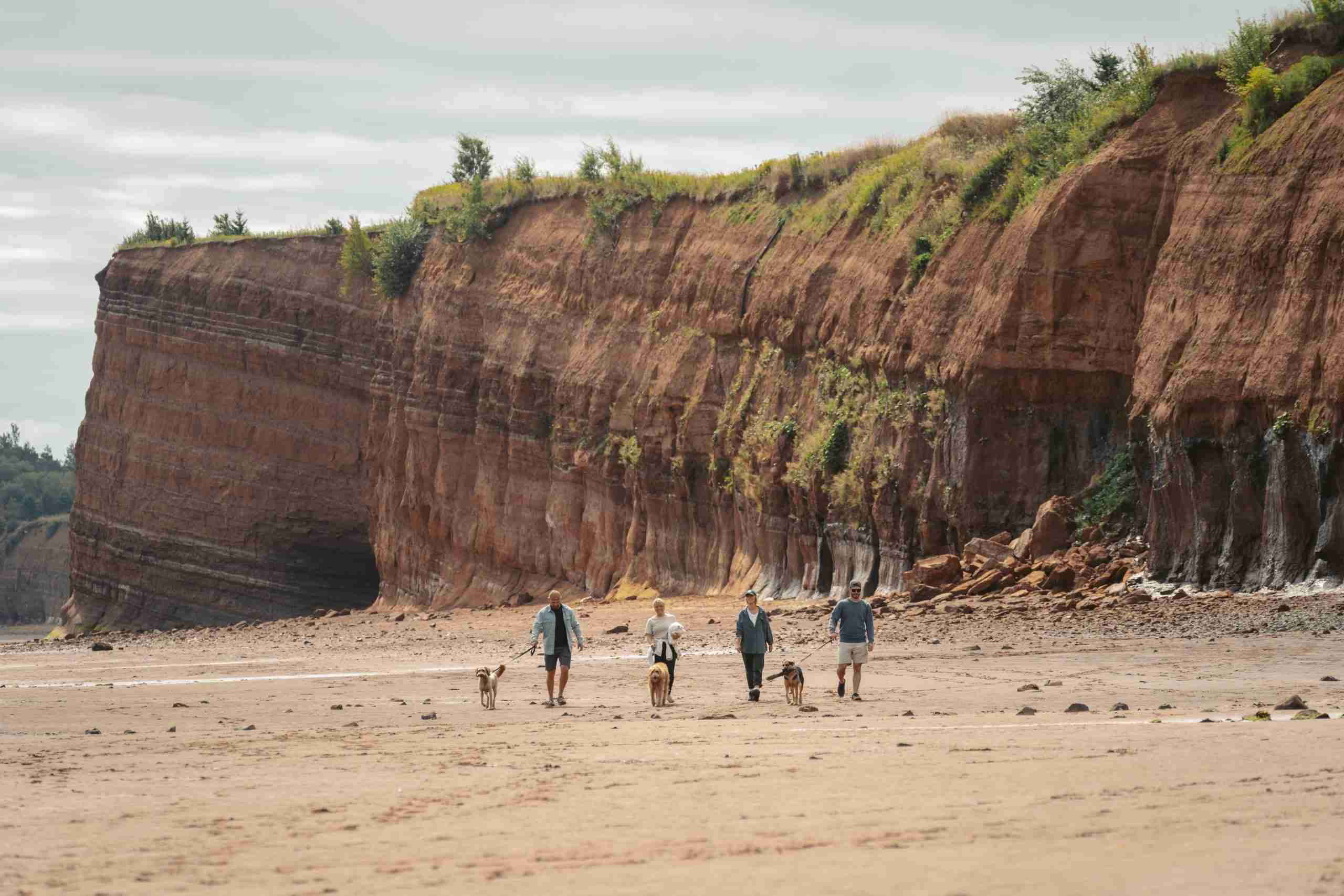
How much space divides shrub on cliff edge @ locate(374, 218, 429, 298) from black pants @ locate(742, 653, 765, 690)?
33.7 metres

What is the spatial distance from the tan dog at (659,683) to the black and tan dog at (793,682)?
1.01 metres

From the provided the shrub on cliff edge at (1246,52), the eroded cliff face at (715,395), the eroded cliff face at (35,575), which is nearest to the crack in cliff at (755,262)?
the eroded cliff face at (715,395)

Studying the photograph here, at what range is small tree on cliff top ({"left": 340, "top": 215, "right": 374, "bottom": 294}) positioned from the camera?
5062 cm

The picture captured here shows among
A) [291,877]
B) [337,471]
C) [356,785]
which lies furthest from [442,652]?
[337,471]

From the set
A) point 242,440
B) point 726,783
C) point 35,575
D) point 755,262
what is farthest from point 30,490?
point 726,783

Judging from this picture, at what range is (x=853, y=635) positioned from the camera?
15750 mm

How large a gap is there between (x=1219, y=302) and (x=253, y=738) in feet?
45.4

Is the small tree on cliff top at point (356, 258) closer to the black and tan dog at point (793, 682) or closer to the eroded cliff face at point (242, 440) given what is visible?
the eroded cliff face at point (242, 440)

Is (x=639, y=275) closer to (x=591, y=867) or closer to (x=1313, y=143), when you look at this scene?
(x=1313, y=143)

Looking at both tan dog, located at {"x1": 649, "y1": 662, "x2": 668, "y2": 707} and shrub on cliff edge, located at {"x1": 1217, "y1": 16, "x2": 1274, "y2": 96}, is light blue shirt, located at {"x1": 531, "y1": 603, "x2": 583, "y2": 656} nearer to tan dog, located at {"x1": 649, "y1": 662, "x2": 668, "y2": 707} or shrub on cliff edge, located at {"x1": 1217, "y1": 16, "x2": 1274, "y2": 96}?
tan dog, located at {"x1": 649, "y1": 662, "x2": 668, "y2": 707}

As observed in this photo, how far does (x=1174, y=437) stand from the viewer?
22.2m

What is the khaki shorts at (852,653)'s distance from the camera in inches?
618

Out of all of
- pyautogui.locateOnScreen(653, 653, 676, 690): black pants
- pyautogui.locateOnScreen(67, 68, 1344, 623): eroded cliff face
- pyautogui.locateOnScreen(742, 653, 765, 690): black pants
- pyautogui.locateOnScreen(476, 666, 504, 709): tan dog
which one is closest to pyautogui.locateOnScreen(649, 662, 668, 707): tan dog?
pyautogui.locateOnScreen(653, 653, 676, 690): black pants

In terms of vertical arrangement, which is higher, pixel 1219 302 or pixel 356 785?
pixel 1219 302
